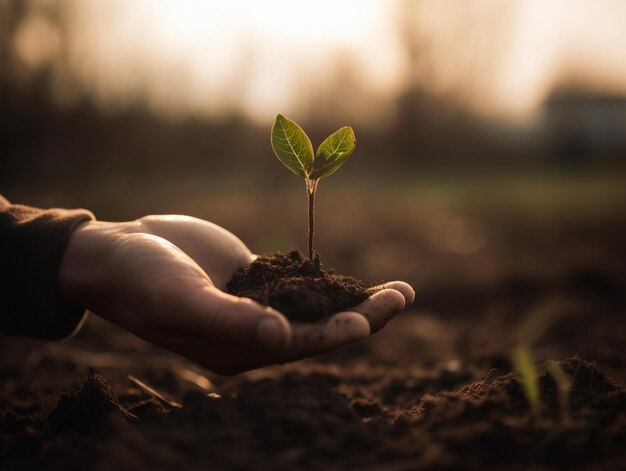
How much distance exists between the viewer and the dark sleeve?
2504 mm

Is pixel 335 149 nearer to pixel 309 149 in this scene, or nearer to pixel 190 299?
pixel 309 149

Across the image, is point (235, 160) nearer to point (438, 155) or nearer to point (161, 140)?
point (161, 140)

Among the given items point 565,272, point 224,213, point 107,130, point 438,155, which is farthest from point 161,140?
point 565,272

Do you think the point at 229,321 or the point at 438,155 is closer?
the point at 229,321

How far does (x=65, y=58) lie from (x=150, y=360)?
15.0 meters

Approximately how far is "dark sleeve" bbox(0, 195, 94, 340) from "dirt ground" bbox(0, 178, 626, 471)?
1.11 feet

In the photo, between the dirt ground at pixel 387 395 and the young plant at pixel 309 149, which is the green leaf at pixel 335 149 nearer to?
the young plant at pixel 309 149

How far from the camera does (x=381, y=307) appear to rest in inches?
85.9

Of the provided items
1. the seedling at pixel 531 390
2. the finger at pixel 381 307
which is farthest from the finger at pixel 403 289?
the seedling at pixel 531 390

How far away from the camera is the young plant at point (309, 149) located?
2.31 m

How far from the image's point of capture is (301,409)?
1892 mm

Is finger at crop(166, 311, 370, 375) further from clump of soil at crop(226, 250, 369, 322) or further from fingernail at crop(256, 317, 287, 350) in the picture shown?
fingernail at crop(256, 317, 287, 350)

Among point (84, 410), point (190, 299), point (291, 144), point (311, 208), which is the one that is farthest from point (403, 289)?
point (84, 410)

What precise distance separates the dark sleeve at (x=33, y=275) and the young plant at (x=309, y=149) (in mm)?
1115
